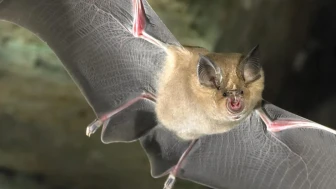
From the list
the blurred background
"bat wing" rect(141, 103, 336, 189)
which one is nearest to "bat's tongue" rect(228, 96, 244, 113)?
"bat wing" rect(141, 103, 336, 189)

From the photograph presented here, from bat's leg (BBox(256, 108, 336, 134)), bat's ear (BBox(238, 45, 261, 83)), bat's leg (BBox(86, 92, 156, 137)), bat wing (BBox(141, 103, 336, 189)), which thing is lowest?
bat wing (BBox(141, 103, 336, 189))

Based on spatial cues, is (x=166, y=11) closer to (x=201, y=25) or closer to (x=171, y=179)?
(x=201, y=25)

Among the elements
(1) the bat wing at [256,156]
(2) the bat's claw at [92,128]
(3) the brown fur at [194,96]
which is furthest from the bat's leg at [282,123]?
(2) the bat's claw at [92,128]

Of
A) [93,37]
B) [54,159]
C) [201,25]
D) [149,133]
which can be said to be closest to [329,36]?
[201,25]

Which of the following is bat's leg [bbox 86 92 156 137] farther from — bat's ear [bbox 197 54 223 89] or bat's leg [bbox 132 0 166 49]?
bat's ear [bbox 197 54 223 89]

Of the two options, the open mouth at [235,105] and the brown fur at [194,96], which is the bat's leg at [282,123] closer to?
the brown fur at [194,96]

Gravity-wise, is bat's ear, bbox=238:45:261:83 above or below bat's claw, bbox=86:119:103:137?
above

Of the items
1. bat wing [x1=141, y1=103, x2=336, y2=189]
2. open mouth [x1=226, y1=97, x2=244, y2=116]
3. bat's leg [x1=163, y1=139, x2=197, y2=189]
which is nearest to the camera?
open mouth [x1=226, y1=97, x2=244, y2=116]

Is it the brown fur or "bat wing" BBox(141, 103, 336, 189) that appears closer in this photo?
the brown fur
